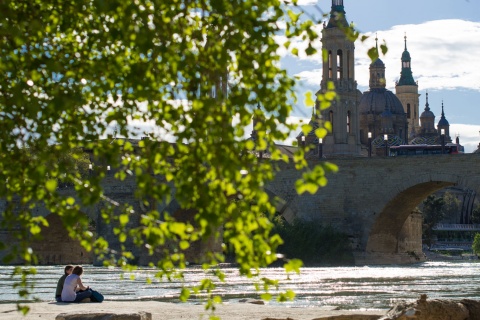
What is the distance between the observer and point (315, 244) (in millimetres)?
41281

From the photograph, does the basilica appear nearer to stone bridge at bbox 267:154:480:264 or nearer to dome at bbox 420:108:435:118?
dome at bbox 420:108:435:118

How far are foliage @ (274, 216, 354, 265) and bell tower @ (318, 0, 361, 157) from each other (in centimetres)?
2021

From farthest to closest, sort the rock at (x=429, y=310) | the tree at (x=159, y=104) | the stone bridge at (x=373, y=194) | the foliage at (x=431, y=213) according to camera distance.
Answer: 1. the foliage at (x=431, y=213)
2. the stone bridge at (x=373, y=194)
3. the rock at (x=429, y=310)
4. the tree at (x=159, y=104)

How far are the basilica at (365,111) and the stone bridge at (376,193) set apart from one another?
8.50ft

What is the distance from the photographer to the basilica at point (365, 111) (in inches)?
2499

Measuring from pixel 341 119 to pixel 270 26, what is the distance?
6469 cm

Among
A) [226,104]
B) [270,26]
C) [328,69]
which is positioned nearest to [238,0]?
[270,26]

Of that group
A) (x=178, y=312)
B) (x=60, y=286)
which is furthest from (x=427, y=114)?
(x=178, y=312)

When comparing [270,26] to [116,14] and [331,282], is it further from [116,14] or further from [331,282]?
[331,282]

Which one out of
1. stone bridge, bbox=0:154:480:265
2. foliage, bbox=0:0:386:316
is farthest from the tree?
stone bridge, bbox=0:154:480:265

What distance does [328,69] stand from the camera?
2502 inches

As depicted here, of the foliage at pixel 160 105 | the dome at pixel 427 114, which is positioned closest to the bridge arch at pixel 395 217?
the foliage at pixel 160 105

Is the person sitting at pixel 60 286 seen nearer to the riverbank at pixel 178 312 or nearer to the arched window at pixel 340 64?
the riverbank at pixel 178 312

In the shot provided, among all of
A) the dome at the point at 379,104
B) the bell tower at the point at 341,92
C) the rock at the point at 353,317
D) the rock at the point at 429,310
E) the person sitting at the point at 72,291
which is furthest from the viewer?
the dome at the point at 379,104
